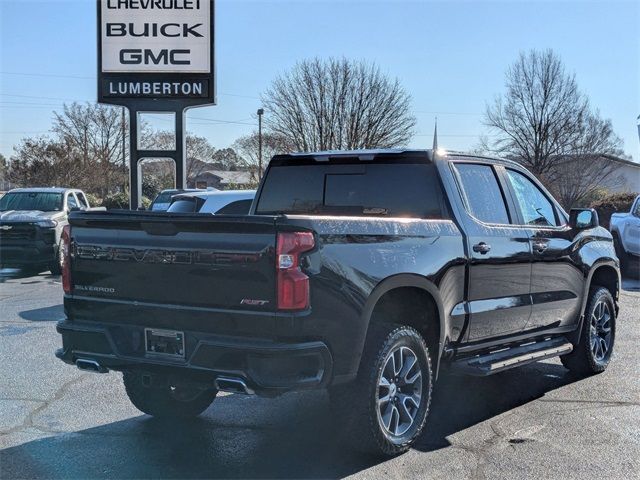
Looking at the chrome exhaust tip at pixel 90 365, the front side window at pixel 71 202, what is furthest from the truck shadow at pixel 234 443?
the front side window at pixel 71 202

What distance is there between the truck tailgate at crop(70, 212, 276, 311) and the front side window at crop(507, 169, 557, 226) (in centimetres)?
298

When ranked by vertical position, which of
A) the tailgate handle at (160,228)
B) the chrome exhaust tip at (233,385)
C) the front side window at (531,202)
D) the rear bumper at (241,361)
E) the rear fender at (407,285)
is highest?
the front side window at (531,202)

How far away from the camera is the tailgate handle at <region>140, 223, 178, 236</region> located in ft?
13.6

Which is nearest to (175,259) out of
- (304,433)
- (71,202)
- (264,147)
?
(304,433)

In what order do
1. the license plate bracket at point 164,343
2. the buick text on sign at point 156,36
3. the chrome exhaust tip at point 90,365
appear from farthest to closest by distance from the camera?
1. the buick text on sign at point 156,36
2. the chrome exhaust tip at point 90,365
3. the license plate bracket at point 164,343

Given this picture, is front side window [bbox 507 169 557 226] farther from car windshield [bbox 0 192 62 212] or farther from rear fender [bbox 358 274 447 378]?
car windshield [bbox 0 192 62 212]

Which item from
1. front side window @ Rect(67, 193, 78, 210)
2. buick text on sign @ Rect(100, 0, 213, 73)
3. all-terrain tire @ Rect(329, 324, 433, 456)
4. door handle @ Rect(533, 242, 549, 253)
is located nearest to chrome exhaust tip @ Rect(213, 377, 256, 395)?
all-terrain tire @ Rect(329, 324, 433, 456)

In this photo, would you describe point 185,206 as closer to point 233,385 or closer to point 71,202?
point 233,385

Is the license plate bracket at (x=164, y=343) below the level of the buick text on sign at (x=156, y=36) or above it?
below

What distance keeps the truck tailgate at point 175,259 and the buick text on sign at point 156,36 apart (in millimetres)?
11115

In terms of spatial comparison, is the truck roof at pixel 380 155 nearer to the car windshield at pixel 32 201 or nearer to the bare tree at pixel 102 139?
the car windshield at pixel 32 201

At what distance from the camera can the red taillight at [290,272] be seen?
3.81m

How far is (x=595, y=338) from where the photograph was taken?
22.4 ft

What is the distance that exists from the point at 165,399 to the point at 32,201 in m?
12.2
